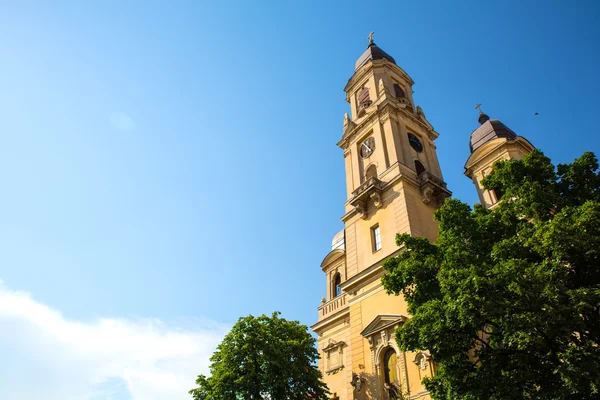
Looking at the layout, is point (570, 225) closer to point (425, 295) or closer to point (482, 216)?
point (482, 216)

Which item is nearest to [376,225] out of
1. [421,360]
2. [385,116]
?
[385,116]


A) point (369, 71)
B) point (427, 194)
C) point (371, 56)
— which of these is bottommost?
point (427, 194)

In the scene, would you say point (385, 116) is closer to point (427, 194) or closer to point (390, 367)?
point (427, 194)

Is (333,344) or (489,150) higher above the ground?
(489,150)

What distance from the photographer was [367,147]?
31453 millimetres

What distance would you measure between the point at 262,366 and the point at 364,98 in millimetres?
21877

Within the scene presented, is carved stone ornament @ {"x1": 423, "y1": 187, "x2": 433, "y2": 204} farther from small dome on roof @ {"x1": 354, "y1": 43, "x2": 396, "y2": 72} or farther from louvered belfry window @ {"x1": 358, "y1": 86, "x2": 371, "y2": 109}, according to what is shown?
small dome on roof @ {"x1": 354, "y1": 43, "x2": 396, "y2": 72}

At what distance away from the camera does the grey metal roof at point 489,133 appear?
36625 millimetres

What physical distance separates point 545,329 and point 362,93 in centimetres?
2721

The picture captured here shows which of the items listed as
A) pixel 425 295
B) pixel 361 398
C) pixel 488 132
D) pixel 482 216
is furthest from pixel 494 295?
pixel 488 132

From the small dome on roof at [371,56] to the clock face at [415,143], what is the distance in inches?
355

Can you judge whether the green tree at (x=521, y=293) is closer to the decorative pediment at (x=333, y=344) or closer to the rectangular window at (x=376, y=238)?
the rectangular window at (x=376, y=238)

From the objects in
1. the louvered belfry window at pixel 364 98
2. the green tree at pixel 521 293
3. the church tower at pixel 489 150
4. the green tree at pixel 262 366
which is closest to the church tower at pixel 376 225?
the louvered belfry window at pixel 364 98

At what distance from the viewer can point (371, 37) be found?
42.1 m
